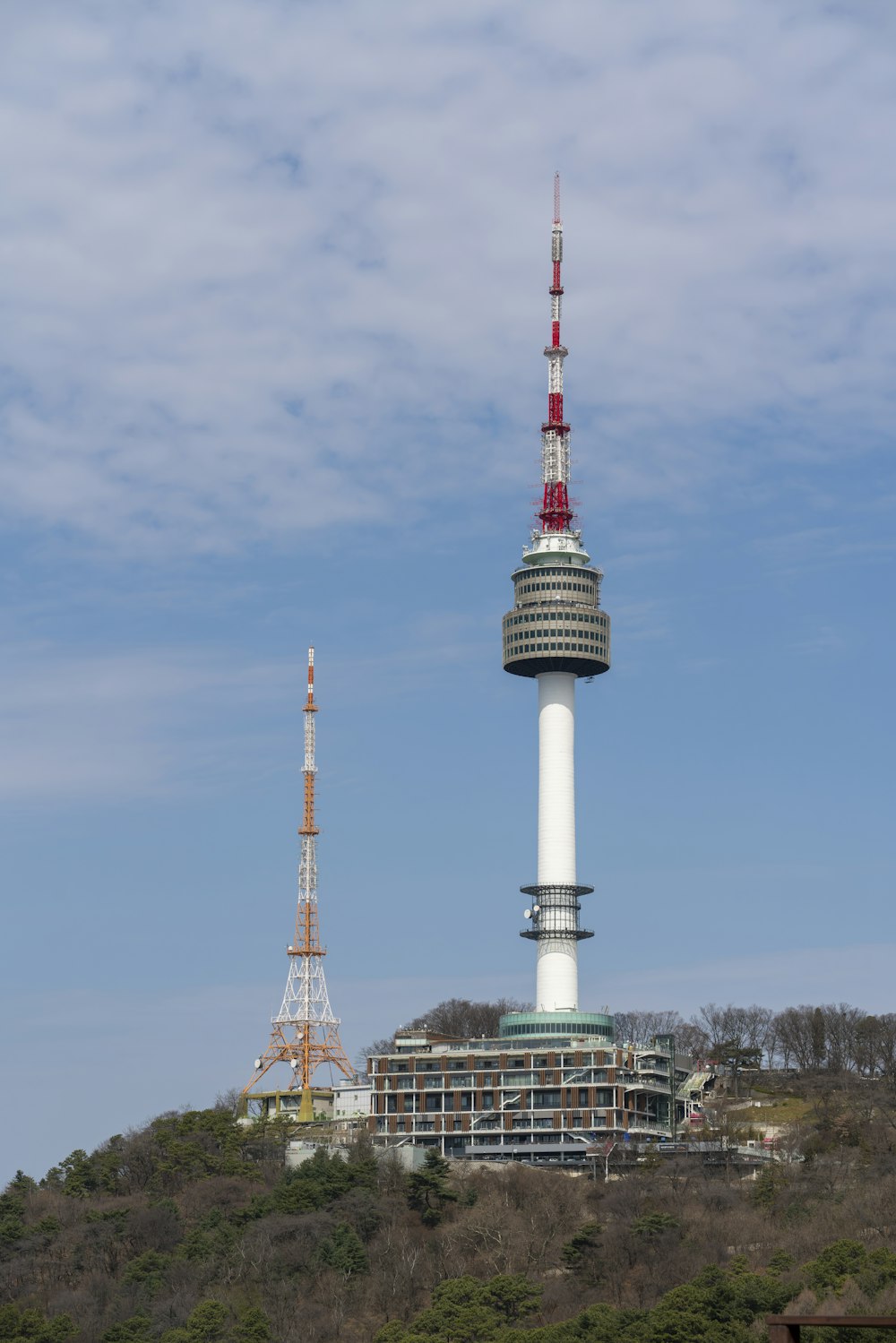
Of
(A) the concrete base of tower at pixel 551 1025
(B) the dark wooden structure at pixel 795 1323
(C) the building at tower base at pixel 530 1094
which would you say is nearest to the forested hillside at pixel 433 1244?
(C) the building at tower base at pixel 530 1094

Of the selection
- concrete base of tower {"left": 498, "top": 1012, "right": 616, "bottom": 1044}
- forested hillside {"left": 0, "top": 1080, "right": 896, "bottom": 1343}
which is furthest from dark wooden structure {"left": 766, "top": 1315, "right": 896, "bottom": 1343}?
concrete base of tower {"left": 498, "top": 1012, "right": 616, "bottom": 1044}

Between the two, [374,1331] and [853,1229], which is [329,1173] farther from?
[853,1229]

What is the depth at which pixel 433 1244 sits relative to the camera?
481 feet

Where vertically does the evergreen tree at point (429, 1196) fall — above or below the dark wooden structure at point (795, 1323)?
below

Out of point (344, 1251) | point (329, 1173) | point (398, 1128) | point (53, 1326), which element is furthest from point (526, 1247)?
point (398, 1128)

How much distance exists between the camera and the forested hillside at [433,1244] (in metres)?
118

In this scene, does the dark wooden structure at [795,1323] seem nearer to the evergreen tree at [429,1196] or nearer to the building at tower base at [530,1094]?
the evergreen tree at [429,1196]

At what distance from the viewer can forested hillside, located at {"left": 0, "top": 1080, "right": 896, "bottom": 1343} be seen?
117750 mm

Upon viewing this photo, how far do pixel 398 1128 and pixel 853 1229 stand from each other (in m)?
67.1

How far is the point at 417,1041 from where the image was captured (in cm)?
19600

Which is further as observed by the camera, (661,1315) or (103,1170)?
(103,1170)

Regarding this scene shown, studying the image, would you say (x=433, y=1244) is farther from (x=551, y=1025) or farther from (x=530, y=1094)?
(x=551, y=1025)

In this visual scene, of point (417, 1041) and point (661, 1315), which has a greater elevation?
point (417, 1041)

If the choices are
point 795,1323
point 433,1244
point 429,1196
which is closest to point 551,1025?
point 429,1196
